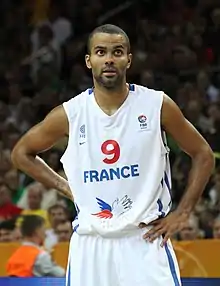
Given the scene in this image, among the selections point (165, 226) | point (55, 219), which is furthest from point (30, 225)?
point (165, 226)

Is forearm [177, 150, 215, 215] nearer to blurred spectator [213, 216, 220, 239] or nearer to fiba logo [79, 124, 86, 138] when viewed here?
fiba logo [79, 124, 86, 138]

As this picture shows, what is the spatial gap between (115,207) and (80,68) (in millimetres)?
7812

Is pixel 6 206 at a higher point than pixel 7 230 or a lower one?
higher

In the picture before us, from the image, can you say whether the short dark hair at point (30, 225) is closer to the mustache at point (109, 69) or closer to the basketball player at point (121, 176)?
the basketball player at point (121, 176)

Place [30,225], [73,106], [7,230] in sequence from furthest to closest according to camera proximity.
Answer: [7,230] < [30,225] < [73,106]

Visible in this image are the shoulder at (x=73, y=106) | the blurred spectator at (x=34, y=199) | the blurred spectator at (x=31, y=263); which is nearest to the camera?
the shoulder at (x=73, y=106)

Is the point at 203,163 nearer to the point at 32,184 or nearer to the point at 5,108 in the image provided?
the point at 32,184

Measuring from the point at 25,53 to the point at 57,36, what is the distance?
46 cm

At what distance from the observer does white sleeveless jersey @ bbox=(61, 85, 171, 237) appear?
16.8 ft

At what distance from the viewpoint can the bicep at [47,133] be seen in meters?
5.30

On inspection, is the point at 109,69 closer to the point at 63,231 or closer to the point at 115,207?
the point at 115,207

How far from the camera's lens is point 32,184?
10188 millimetres

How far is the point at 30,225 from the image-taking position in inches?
320

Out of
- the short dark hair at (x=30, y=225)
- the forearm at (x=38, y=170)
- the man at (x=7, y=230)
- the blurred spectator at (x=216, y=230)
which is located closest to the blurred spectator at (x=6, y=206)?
the man at (x=7, y=230)
